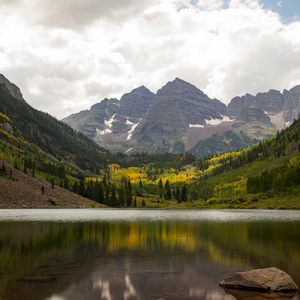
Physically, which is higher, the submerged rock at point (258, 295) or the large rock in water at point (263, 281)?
the large rock in water at point (263, 281)

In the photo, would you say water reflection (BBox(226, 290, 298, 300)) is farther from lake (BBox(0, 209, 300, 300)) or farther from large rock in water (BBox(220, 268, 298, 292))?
large rock in water (BBox(220, 268, 298, 292))

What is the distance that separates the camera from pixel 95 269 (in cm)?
4138

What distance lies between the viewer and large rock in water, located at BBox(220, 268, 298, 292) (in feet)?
107

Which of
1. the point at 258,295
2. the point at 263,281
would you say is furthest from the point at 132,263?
the point at 258,295

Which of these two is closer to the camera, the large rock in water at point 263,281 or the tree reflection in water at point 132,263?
the tree reflection in water at point 132,263

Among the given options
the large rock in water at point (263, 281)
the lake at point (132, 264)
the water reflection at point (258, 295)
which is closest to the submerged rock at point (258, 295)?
the water reflection at point (258, 295)

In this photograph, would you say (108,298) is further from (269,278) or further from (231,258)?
(231,258)

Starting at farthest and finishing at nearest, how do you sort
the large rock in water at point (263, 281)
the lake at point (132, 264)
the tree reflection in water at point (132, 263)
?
1. the large rock in water at point (263, 281)
2. the tree reflection in water at point (132, 263)
3. the lake at point (132, 264)

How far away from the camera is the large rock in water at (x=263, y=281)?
32.7 metres

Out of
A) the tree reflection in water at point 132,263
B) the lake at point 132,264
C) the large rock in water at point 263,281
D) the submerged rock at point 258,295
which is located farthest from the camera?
the large rock in water at point 263,281

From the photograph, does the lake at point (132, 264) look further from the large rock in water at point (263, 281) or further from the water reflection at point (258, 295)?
the large rock in water at point (263, 281)

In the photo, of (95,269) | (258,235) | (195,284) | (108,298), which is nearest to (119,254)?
(95,269)

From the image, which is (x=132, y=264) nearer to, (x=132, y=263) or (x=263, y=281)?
(x=132, y=263)

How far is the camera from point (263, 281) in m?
33.4
